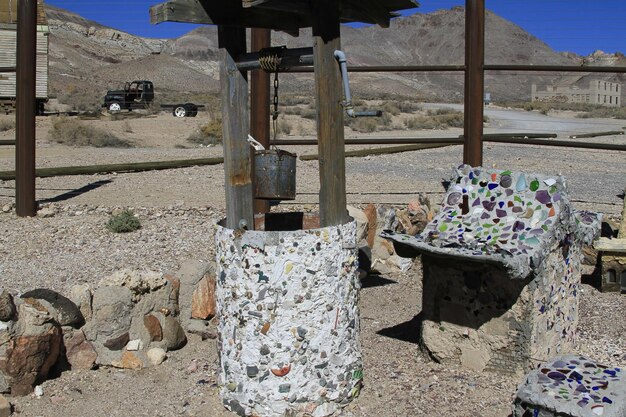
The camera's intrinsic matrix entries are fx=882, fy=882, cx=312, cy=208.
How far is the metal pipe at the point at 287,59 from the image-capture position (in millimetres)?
4602

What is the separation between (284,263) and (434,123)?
24.9 metres

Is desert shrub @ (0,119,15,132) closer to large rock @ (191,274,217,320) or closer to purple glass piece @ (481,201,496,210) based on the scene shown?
large rock @ (191,274,217,320)

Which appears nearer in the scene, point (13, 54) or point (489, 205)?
point (489, 205)

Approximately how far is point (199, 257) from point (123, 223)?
1.16 m

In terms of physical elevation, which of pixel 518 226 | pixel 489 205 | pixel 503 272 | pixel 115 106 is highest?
pixel 115 106

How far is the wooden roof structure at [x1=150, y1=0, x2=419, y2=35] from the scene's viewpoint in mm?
4656

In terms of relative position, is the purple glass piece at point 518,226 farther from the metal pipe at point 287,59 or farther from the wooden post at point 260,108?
the wooden post at point 260,108

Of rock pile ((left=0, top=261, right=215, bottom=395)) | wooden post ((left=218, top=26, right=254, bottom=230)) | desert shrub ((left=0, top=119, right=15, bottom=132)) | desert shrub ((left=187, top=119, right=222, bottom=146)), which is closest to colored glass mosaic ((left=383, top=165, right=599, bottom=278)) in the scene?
wooden post ((left=218, top=26, right=254, bottom=230))

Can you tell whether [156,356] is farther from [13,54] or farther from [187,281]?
[13,54]

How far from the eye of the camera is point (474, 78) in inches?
329

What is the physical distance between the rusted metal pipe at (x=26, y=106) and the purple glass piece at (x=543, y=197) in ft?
19.0

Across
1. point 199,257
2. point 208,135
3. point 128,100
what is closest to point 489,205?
point 199,257

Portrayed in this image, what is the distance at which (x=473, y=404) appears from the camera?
15.7 ft

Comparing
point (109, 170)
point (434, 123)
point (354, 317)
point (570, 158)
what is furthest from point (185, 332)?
point (434, 123)
